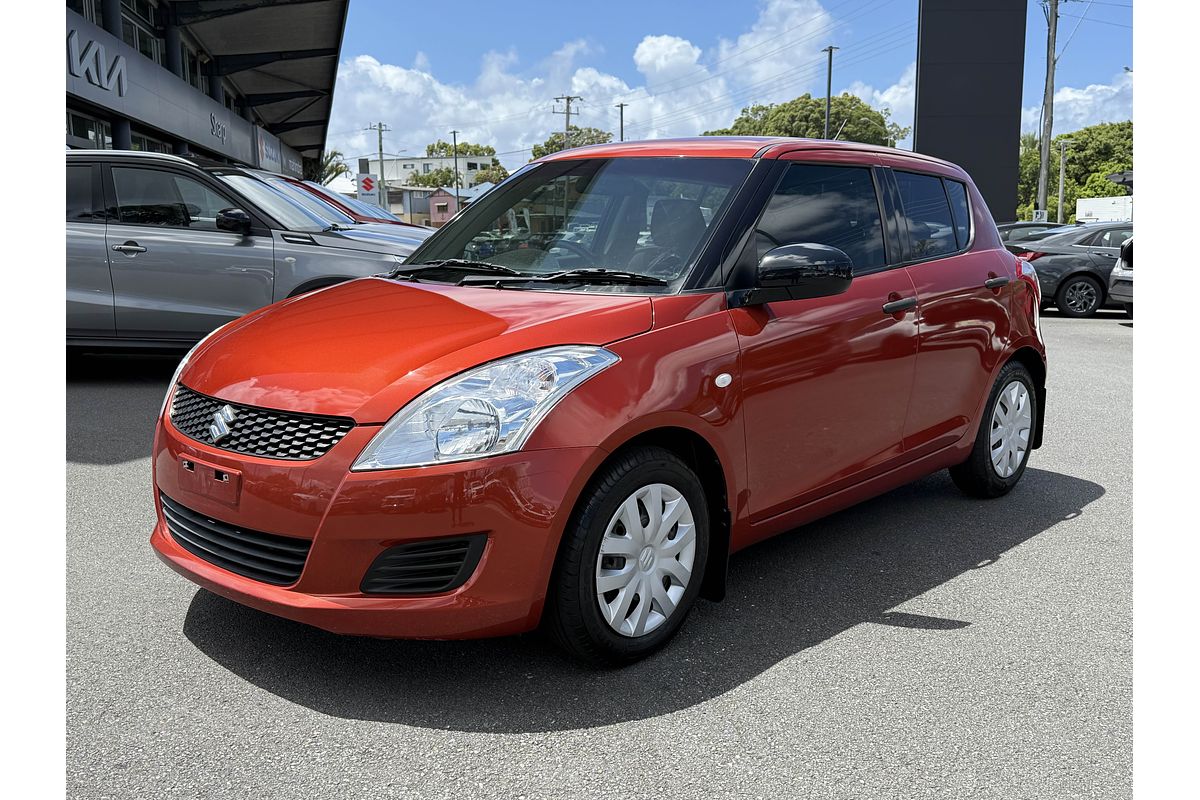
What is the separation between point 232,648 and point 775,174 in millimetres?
2561

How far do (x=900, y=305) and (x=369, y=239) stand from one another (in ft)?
16.6

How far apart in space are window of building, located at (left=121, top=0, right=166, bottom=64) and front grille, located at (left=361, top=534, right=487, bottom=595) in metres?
22.1

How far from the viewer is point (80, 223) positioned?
26.5 feet

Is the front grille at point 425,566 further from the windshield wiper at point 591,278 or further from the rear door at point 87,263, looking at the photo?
the rear door at point 87,263

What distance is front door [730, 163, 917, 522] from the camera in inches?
143

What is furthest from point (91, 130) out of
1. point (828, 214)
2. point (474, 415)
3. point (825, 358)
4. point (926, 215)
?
point (474, 415)

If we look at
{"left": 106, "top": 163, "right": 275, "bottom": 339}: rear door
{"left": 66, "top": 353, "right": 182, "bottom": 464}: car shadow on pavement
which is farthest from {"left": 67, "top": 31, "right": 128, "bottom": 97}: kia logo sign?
{"left": 106, "top": 163, "right": 275, "bottom": 339}: rear door

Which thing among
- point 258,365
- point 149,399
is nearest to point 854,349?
point 258,365

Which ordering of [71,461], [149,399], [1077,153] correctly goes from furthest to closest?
[1077,153], [149,399], [71,461]

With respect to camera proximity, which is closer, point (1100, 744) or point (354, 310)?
point (1100, 744)

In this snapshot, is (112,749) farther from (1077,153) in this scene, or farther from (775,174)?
(1077,153)

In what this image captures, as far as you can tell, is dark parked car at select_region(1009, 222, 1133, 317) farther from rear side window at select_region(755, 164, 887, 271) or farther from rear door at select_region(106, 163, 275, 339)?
rear side window at select_region(755, 164, 887, 271)

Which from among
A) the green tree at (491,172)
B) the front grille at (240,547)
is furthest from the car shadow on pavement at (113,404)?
the green tree at (491,172)
